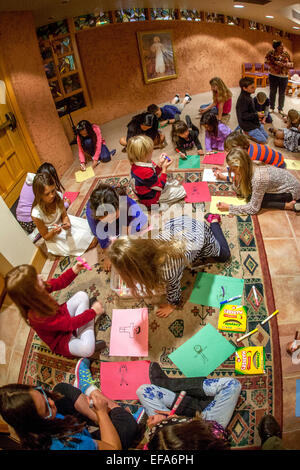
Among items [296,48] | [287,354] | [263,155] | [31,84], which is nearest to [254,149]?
[263,155]

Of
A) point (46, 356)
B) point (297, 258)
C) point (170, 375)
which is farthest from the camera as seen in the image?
point (297, 258)

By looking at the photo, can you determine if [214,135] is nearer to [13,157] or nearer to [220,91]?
[220,91]

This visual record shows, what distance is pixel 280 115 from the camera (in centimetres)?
414

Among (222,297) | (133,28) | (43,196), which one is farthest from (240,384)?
(133,28)

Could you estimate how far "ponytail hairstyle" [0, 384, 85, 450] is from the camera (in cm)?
118

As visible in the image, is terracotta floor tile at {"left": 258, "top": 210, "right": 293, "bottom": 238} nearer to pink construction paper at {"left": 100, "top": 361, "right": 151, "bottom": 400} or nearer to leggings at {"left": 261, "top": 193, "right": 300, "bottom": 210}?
leggings at {"left": 261, "top": 193, "right": 300, "bottom": 210}

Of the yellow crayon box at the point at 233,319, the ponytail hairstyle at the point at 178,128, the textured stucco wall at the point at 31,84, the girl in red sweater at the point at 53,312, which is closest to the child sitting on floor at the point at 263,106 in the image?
the ponytail hairstyle at the point at 178,128

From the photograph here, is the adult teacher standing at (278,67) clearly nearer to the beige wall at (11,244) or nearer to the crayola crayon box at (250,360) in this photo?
the crayola crayon box at (250,360)

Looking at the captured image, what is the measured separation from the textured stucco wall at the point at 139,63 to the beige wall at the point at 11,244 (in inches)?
116

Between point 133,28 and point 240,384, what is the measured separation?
215 inches

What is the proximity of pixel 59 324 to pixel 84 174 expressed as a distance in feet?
7.98

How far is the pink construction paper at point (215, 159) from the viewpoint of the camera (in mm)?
3261

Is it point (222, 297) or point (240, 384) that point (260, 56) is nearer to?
point (222, 297)

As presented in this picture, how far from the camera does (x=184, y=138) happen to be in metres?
3.48
